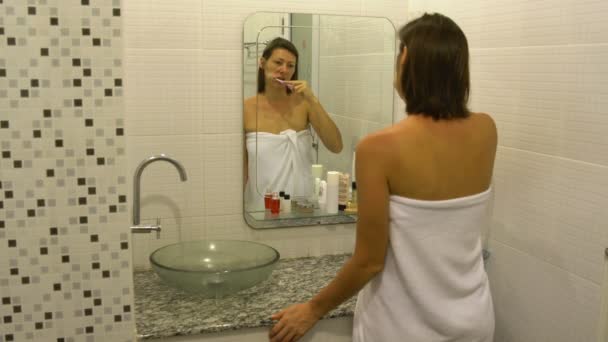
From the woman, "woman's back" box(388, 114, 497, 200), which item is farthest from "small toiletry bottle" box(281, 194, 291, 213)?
"woman's back" box(388, 114, 497, 200)

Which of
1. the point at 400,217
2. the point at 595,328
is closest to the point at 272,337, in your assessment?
the point at 400,217

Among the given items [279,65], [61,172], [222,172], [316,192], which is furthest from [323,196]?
[61,172]

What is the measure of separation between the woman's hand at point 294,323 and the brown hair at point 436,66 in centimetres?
63

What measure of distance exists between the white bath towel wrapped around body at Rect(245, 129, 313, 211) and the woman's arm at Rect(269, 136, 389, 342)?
572 mm

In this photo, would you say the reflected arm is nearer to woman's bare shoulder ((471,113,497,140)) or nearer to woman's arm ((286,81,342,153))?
woman's arm ((286,81,342,153))

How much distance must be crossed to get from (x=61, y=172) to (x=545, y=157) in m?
1.23

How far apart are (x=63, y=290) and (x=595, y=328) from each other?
49.9 inches

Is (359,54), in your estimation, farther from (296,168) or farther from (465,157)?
(465,157)

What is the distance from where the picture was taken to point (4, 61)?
1.29 meters

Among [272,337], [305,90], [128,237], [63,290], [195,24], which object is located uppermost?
[195,24]

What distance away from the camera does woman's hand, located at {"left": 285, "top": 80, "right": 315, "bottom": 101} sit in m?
2.17

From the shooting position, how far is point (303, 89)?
7.16ft

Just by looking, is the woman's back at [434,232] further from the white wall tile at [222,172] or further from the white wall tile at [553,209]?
the white wall tile at [222,172]

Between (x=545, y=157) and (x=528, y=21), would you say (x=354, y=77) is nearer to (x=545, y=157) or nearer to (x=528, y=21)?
(x=528, y=21)
